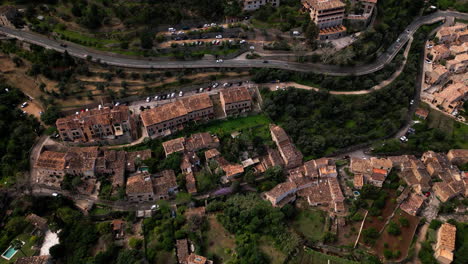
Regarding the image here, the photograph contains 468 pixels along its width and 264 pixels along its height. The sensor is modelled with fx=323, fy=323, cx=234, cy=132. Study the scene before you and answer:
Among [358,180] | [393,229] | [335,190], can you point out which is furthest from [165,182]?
[393,229]

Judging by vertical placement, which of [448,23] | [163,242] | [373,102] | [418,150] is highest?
[448,23]

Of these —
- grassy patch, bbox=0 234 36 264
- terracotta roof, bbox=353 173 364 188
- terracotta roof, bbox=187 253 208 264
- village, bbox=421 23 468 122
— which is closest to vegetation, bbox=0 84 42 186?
grassy patch, bbox=0 234 36 264

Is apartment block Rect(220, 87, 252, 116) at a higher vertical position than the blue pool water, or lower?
higher

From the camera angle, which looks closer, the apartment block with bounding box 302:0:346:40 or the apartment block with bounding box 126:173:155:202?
the apartment block with bounding box 126:173:155:202

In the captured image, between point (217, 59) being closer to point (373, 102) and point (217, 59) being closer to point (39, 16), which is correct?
point (373, 102)

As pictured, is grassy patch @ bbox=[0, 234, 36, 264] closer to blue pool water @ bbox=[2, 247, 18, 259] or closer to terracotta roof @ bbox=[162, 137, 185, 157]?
blue pool water @ bbox=[2, 247, 18, 259]

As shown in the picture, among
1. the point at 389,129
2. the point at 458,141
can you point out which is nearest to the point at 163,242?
the point at 389,129

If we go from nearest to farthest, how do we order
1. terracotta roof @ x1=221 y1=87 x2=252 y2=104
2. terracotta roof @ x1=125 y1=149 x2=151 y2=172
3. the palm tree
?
the palm tree, terracotta roof @ x1=125 y1=149 x2=151 y2=172, terracotta roof @ x1=221 y1=87 x2=252 y2=104
